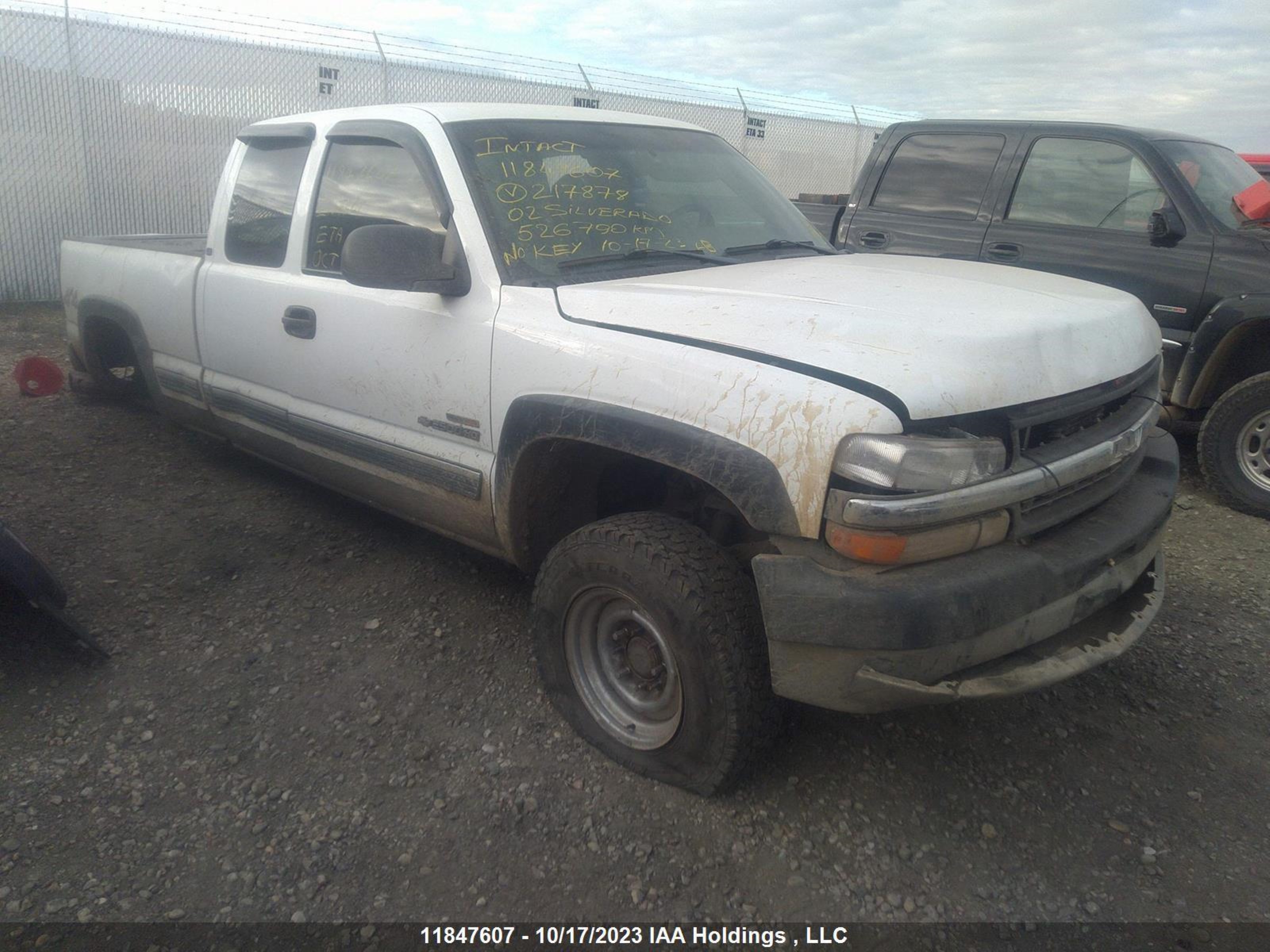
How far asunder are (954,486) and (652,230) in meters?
1.55

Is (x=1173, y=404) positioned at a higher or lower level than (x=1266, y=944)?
higher

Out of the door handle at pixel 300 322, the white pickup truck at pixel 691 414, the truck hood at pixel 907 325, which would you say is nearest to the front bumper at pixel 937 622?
the white pickup truck at pixel 691 414

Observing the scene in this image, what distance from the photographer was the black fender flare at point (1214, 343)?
4609 millimetres

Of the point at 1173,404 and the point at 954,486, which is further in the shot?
the point at 1173,404

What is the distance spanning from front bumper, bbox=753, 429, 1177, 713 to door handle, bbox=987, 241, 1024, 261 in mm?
3312

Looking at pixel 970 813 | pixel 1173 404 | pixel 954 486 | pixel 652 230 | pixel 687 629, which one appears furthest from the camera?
pixel 1173 404

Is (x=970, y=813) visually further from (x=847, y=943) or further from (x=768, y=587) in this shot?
(x=768, y=587)

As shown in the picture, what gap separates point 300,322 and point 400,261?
3.05 ft

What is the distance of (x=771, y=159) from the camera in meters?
15.4

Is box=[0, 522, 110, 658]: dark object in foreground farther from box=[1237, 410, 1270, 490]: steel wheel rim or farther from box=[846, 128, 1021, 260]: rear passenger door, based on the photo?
box=[1237, 410, 1270, 490]: steel wheel rim

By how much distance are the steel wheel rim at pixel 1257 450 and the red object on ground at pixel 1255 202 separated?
104cm

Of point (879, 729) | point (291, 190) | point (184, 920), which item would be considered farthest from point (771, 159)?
point (184, 920)

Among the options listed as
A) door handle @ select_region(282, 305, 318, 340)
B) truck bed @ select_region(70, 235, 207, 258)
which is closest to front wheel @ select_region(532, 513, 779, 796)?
door handle @ select_region(282, 305, 318, 340)

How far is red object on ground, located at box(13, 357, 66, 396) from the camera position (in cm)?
619
